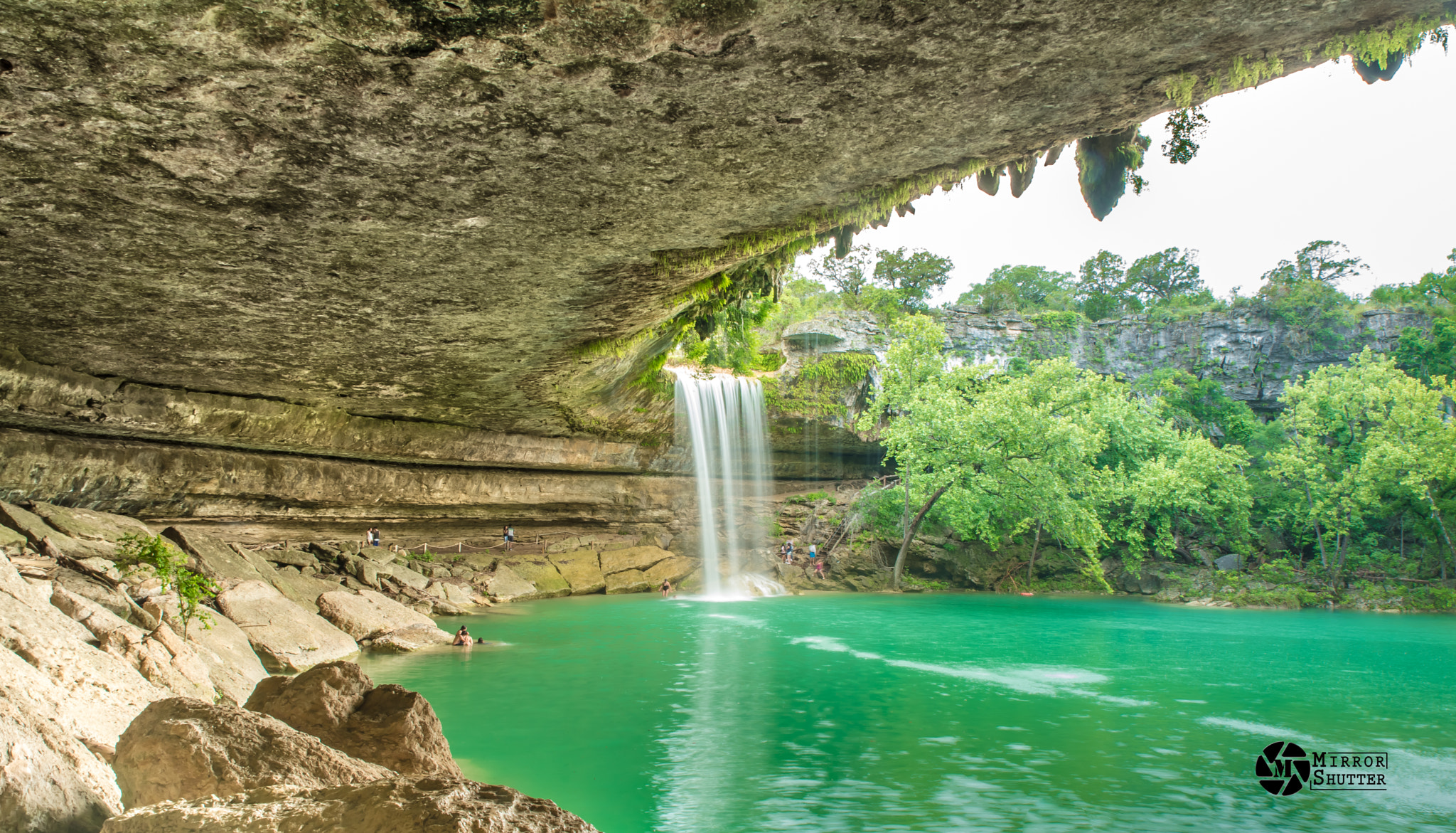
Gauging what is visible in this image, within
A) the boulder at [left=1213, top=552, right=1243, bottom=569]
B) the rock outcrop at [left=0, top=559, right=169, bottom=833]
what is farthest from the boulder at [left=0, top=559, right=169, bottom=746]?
the boulder at [left=1213, top=552, right=1243, bottom=569]

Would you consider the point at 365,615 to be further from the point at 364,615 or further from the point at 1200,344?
the point at 1200,344

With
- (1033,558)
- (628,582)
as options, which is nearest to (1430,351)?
(1033,558)

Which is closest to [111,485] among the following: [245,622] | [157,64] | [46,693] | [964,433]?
[245,622]

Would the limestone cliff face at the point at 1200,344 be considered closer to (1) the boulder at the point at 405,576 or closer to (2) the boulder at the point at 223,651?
(1) the boulder at the point at 405,576

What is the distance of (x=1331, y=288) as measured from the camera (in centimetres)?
3162

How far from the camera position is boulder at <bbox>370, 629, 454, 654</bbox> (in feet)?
36.7

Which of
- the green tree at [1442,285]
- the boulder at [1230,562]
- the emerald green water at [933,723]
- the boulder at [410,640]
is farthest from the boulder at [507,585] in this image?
the green tree at [1442,285]

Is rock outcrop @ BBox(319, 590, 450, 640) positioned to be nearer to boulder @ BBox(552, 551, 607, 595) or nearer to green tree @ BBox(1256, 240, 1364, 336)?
boulder @ BBox(552, 551, 607, 595)

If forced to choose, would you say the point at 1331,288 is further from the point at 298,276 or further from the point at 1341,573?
the point at 298,276

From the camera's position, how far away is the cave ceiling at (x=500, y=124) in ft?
10.6

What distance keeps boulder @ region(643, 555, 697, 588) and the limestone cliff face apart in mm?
13904

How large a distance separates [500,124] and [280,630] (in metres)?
8.58

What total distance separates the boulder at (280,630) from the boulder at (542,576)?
→ 9419 mm

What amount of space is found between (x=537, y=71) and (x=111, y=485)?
44.0 feet
